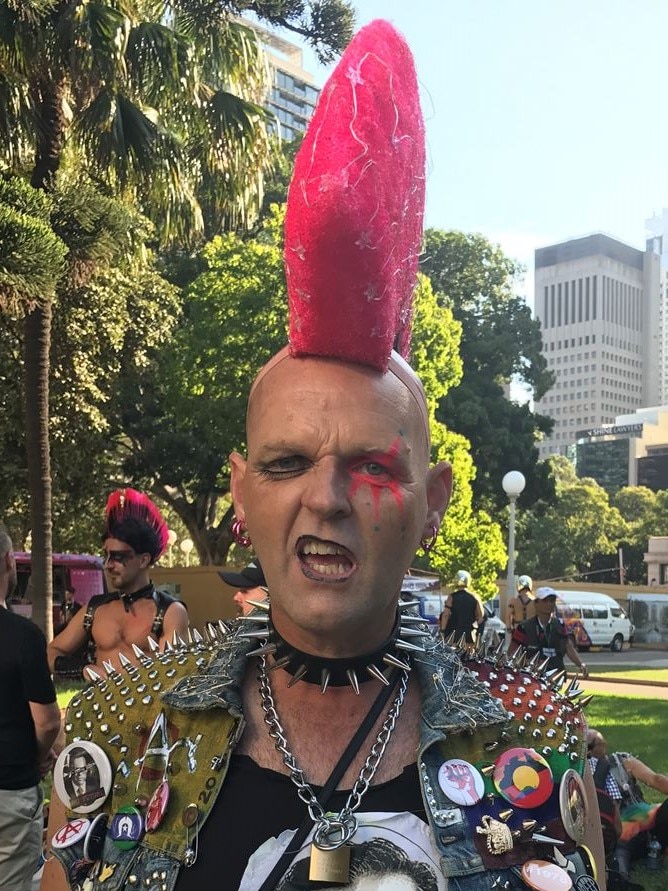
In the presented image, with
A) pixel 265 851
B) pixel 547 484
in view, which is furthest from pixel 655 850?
pixel 547 484

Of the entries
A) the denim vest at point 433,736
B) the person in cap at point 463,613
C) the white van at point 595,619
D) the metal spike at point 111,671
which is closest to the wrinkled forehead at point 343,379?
→ the denim vest at point 433,736

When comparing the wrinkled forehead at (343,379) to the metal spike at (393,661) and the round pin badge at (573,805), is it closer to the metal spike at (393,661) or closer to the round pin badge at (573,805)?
the metal spike at (393,661)

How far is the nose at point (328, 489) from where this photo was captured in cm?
158

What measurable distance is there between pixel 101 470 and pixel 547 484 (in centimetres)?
1727

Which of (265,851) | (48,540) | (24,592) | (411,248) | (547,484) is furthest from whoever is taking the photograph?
(547,484)

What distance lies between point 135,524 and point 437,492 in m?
3.52

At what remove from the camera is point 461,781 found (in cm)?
164

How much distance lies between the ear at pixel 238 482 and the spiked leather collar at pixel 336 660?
0.20 metres

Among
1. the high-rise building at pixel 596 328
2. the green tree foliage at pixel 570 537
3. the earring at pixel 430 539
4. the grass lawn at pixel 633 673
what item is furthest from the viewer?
the high-rise building at pixel 596 328

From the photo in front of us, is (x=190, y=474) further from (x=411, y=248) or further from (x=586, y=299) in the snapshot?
(x=586, y=299)

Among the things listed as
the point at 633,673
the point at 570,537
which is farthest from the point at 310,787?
the point at 570,537

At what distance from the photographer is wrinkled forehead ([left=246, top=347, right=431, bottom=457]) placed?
1.69m

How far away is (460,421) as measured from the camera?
27547 mm

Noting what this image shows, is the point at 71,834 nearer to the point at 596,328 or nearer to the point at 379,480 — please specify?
the point at 379,480
